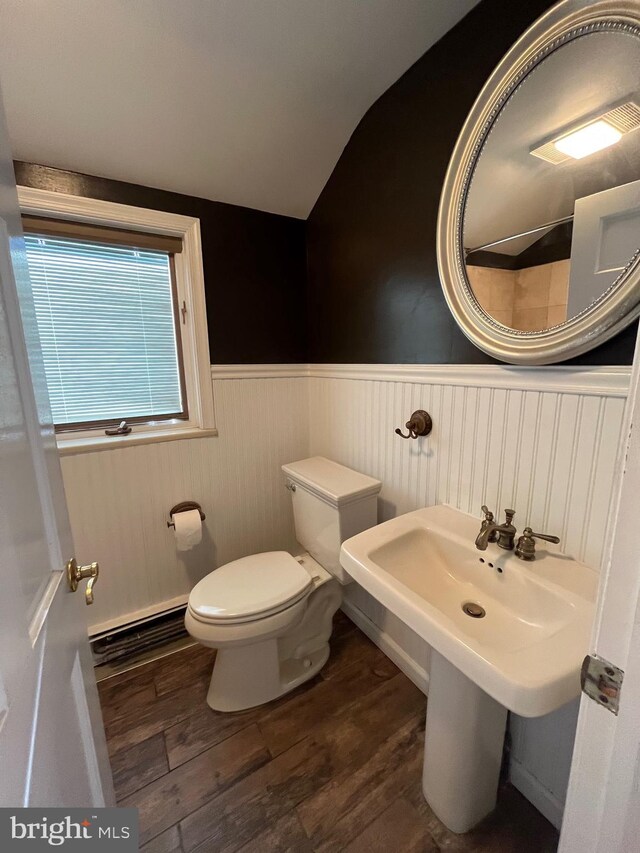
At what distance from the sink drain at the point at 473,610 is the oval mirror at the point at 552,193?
66cm

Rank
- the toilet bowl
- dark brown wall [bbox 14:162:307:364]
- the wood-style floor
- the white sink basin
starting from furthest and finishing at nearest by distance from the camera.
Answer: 1. dark brown wall [bbox 14:162:307:364]
2. the toilet bowl
3. the wood-style floor
4. the white sink basin

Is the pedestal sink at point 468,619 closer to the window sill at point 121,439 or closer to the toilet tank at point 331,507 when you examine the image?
the toilet tank at point 331,507

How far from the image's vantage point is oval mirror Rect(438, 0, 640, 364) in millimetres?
717

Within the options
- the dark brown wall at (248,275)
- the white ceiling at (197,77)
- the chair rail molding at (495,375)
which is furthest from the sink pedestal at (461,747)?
the white ceiling at (197,77)

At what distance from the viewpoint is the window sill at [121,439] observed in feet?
4.57

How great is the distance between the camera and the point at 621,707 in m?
0.39

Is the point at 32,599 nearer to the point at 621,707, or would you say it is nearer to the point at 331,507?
the point at 621,707

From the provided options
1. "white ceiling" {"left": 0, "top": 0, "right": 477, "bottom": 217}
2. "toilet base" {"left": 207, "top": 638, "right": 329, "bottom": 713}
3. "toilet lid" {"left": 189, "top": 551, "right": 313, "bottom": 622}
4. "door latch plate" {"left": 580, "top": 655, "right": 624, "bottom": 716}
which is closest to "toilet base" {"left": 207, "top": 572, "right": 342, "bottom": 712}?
"toilet base" {"left": 207, "top": 638, "right": 329, "bottom": 713}

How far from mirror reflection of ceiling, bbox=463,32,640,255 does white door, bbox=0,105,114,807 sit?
42.2 inches

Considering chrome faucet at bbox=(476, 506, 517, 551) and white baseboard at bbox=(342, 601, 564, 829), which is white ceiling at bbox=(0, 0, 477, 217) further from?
white baseboard at bbox=(342, 601, 564, 829)

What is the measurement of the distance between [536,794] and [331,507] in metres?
1.02

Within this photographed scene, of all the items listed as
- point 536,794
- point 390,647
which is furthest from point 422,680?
point 536,794

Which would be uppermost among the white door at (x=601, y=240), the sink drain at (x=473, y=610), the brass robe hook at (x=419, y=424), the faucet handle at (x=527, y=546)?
the white door at (x=601, y=240)

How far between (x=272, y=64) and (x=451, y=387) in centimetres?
121
